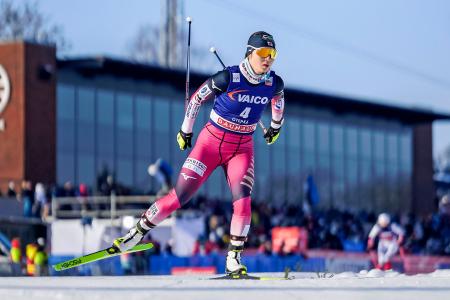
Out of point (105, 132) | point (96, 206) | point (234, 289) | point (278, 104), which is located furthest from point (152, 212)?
point (105, 132)

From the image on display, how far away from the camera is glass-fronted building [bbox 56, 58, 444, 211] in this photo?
152ft

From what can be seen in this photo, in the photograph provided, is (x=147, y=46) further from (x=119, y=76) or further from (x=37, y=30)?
(x=119, y=76)

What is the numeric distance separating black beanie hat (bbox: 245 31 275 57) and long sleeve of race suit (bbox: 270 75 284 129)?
430 mm

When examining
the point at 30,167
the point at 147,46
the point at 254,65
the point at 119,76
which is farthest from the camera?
the point at 147,46

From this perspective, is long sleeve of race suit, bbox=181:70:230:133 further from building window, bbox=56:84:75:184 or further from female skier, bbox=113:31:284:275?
building window, bbox=56:84:75:184

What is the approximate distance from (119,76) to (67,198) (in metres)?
12.7

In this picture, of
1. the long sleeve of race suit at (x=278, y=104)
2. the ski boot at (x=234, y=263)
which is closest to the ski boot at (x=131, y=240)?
the ski boot at (x=234, y=263)

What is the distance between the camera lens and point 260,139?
54.6 m

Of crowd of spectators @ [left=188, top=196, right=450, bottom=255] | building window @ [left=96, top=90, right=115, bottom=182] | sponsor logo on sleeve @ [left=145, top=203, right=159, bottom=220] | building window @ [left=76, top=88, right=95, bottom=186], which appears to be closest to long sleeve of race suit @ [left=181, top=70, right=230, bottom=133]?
sponsor logo on sleeve @ [left=145, top=203, right=159, bottom=220]

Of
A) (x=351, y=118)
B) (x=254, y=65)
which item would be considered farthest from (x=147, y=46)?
(x=254, y=65)

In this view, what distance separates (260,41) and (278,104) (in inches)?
34.9

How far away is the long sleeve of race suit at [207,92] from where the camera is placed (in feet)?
42.8

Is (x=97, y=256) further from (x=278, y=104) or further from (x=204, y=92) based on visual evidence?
(x=278, y=104)

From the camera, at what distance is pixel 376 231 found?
1125 inches
